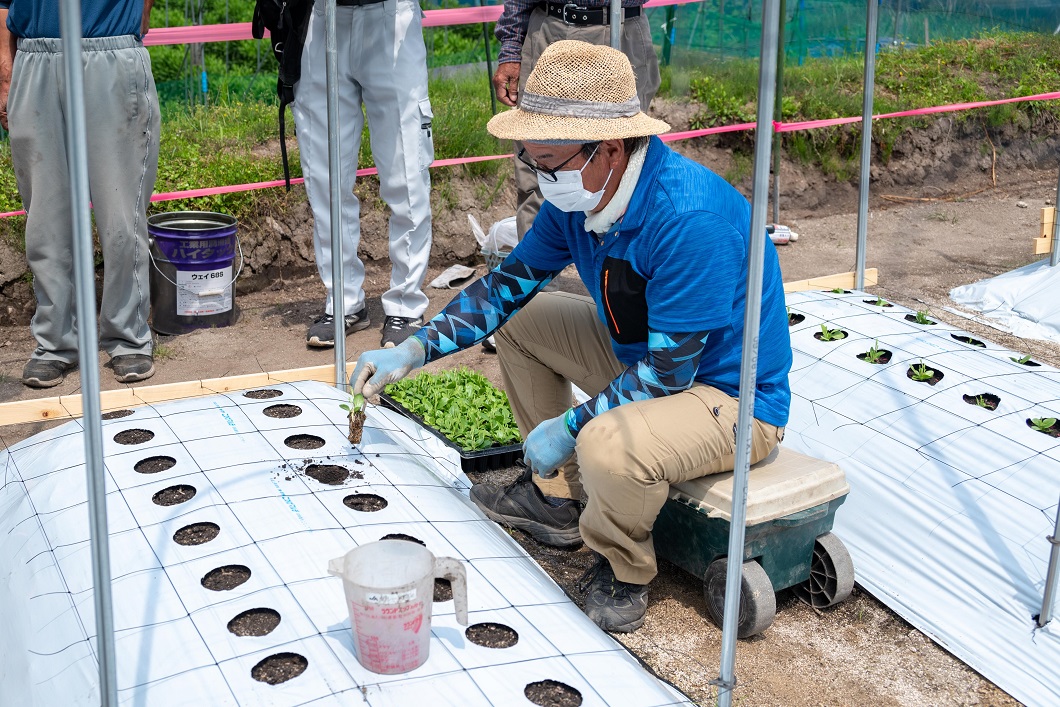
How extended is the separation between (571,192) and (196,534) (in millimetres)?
1226

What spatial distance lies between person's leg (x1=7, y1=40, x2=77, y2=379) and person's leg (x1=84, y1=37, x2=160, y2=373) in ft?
0.40

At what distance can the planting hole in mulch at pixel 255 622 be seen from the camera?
231 centimetres

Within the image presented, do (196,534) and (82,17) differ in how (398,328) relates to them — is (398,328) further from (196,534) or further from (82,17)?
(196,534)

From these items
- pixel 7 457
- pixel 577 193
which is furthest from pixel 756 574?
pixel 7 457

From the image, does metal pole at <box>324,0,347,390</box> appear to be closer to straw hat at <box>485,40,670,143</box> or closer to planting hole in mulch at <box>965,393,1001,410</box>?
straw hat at <box>485,40,670,143</box>

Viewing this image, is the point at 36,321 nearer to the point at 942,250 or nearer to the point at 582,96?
the point at 582,96

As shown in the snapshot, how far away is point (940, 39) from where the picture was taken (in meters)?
8.75

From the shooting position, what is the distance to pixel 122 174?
443 cm

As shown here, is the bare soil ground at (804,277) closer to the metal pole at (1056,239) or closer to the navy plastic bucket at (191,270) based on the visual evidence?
the navy plastic bucket at (191,270)

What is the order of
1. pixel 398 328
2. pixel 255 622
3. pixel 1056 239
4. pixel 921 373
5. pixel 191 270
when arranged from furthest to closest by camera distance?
pixel 1056 239 → pixel 191 270 → pixel 398 328 → pixel 921 373 → pixel 255 622

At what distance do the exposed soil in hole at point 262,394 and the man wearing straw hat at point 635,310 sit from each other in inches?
15.4

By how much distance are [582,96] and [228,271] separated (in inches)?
112

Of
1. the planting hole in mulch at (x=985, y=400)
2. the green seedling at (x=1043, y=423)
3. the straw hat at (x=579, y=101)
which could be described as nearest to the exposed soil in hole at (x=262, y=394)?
the straw hat at (x=579, y=101)

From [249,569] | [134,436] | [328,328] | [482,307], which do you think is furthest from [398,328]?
[249,569]
